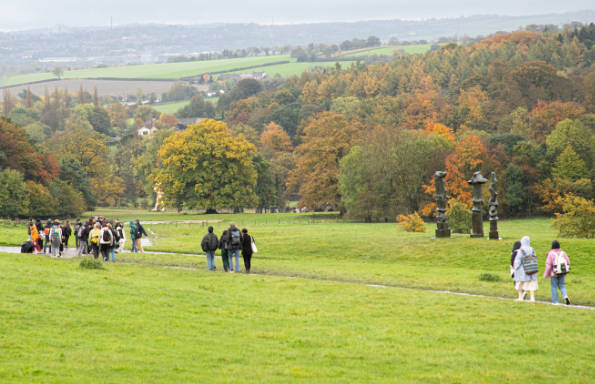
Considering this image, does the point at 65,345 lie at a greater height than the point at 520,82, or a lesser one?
lesser

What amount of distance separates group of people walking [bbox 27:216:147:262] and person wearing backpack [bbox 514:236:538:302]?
19.9m

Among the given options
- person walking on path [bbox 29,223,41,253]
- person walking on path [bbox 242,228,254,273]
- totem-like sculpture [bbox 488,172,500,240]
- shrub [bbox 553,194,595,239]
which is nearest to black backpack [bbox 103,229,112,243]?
person walking on path [bbox 29,223,41,253]

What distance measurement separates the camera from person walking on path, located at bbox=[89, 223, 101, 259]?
121 ft

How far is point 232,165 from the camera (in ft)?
323

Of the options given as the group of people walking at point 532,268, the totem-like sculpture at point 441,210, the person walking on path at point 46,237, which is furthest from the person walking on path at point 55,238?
the group of people walking at point 532,268

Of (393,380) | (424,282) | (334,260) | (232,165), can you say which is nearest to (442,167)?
(232,165)

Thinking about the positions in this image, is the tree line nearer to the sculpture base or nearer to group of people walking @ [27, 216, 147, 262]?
the sculpture base

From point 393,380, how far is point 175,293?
36.5 ft

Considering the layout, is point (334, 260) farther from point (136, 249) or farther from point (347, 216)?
point (347, 216)

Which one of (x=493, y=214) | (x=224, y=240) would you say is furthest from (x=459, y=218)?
(x=224, y=240)

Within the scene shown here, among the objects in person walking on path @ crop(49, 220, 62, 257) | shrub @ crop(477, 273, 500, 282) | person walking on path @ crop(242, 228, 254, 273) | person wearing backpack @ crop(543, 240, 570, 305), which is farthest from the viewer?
person walking on path @ crop(49, 220, 62, 257)

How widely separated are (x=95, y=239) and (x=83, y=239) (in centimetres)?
301

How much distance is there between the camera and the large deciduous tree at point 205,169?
317ft

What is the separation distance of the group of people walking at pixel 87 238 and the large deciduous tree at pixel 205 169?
5233cm
